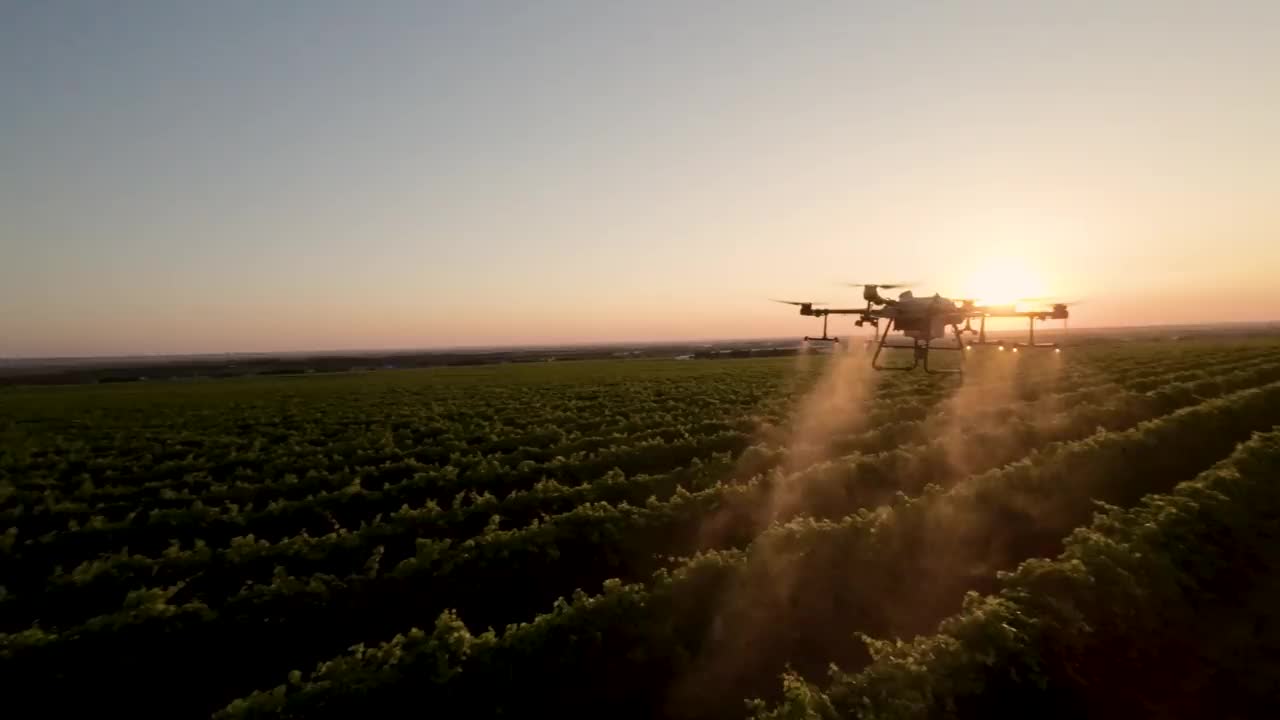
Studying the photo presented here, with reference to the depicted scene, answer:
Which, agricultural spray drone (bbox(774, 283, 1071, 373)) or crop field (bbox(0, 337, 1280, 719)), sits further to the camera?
agricultural spray drone (bbox(774, 283, 1071, 373))

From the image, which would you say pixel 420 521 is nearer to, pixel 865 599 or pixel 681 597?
pixel 681 597

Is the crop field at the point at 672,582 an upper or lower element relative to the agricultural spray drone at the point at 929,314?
lower

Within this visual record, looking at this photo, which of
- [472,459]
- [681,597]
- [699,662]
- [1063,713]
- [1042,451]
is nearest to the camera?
[1063,713]

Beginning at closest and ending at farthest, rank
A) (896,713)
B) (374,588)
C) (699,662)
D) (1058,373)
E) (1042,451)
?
1. (896,713)
2. (699,662)
3. (374,588)
4. (1042,451)
5. (1058,373)

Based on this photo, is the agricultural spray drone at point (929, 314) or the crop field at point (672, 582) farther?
the agricultural spray drone at point (929, 314)

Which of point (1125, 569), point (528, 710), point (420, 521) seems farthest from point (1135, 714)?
point (420, 521)

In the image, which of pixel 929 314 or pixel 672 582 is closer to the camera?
pixel 672 582

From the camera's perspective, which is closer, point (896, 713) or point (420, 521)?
point (896, 713)

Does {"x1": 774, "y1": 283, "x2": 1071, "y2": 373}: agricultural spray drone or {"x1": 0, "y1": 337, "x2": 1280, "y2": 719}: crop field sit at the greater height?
{"x1": 774, "y1": 283, "x2": 1071, "y2": 373}: agricultural spray drone
